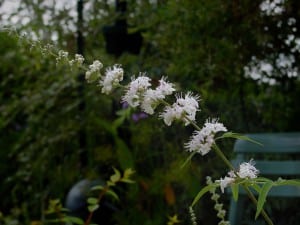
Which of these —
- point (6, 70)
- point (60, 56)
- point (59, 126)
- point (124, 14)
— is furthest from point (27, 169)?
point (60, 56)

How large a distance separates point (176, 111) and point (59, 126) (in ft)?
7.99

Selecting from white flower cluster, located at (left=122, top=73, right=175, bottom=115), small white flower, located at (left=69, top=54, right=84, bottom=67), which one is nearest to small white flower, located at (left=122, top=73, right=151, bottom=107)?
white flower cluster, located at (left=122, top=73, right=175, bottom=115)

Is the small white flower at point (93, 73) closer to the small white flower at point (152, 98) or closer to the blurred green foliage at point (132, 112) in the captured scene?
the small white flower at point (152, 98)

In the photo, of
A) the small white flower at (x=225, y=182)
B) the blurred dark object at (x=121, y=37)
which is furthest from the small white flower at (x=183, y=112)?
the blurred dark object at (x=121, y=37)

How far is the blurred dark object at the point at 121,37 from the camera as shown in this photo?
2936 millimetres

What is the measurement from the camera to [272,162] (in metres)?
1.92

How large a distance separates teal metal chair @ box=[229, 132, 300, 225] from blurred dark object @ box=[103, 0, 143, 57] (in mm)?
1060

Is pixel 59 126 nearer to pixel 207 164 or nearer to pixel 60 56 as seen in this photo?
pixel 207 164

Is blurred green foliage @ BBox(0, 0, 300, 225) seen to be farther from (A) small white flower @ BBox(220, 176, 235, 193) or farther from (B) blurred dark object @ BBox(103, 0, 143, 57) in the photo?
(A) small white flower @ BBox(220, 176, 235, 193)

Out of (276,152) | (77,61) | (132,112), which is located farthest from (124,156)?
(77,61)

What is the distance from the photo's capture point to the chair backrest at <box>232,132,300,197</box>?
183 cm

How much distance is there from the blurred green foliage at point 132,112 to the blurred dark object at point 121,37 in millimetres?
40

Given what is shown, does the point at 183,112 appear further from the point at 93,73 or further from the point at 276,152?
the point at 276,152

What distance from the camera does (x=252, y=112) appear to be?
254 centimetres
